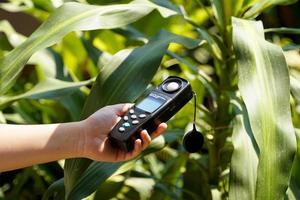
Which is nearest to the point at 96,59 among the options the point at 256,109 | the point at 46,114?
the point at 46,114

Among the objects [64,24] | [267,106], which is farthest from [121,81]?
[267,106]

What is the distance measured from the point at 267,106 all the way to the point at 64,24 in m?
0.31

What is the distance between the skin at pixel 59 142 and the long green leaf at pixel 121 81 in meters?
0.10

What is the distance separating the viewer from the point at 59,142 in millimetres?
721

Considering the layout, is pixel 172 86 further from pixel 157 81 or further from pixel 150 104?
pixel 157 81

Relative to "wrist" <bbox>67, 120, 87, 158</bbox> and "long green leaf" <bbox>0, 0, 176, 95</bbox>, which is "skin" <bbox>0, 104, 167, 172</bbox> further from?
"long green leaf" <bbox>0, 0, 176, 95</bbox>

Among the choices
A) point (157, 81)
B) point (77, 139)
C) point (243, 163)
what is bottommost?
point (157, 81)

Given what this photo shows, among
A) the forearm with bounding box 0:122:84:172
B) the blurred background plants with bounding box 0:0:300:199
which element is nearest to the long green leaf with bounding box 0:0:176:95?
the blurred background plants with bounding box 0:0:300:199

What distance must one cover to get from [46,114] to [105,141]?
53 cm

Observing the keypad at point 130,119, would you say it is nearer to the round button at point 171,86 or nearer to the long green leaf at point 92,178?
the round button at point 171,86

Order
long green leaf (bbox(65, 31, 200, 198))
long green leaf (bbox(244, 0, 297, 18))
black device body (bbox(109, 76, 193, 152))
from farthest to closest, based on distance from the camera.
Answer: long green leaf (bbox(244, 0, 297, 18)) < long green leaf (bbox(65, 31, 200, 198)) < black device body (bbox(109, 76, 193, 152))

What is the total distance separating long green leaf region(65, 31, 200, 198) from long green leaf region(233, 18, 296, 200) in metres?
0.14

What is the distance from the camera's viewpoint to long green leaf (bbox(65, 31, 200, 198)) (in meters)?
0.82

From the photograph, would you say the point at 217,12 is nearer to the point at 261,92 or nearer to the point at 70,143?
the point at 261,92
